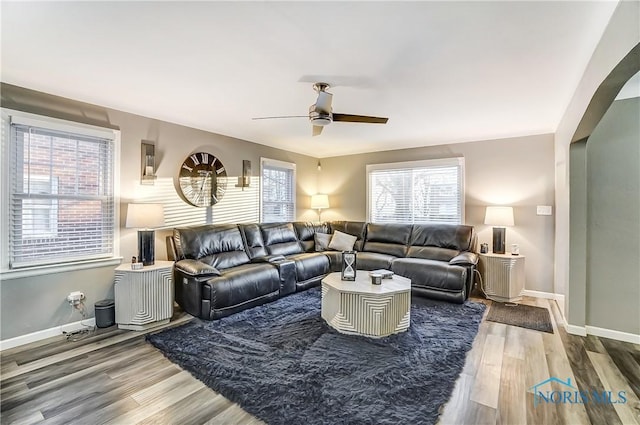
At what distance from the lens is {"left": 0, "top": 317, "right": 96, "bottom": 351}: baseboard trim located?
2834 mm

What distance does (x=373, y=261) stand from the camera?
486 cm

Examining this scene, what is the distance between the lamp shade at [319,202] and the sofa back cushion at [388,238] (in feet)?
3.63

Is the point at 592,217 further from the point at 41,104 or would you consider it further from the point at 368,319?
the point at 41,104

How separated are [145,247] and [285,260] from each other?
5.73 ft

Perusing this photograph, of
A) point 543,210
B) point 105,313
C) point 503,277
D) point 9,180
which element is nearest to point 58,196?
point 9,180

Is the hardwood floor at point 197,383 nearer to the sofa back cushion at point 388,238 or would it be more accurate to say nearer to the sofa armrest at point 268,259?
the sofa armrest at point 268,259

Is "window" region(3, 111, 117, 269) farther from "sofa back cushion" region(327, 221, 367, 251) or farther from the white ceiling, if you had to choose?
"sofa back cushion" region(327, 221, 367, 251)

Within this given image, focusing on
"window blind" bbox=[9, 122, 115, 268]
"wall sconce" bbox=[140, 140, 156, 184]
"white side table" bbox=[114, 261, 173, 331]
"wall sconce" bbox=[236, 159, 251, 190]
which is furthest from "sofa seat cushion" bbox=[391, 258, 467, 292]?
"window blind" bbox=[9, 122, 115, 268]

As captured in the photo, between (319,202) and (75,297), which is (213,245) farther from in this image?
(319,202)

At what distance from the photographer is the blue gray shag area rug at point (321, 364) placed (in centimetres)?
194

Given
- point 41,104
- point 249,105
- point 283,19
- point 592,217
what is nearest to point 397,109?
point 249,105

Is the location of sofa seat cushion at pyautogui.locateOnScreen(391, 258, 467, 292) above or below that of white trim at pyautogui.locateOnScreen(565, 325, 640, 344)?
above

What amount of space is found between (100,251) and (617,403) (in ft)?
15.4

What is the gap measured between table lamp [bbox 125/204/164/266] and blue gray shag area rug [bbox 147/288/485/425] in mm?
886
